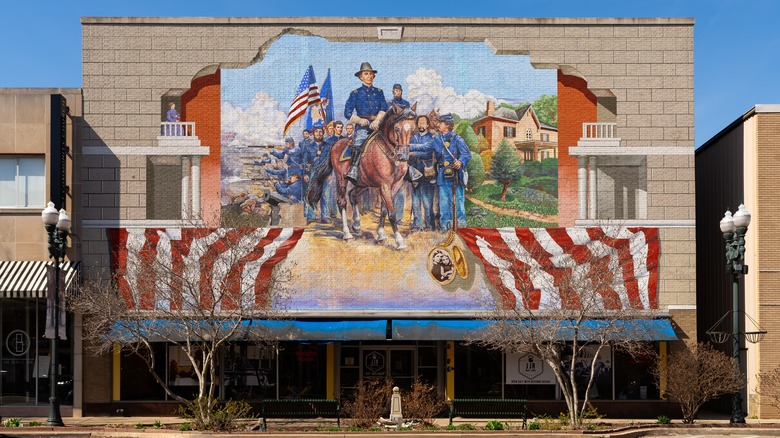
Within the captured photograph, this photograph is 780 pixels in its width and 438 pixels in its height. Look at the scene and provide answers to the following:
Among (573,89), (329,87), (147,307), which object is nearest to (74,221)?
(147,307)

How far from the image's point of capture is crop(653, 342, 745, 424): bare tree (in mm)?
25281

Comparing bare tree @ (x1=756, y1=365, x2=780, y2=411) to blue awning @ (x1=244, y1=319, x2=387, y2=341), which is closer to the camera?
bare tree @ (x1=756, y1=365, x2=780, y2=411)

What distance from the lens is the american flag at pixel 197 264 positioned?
2519cm

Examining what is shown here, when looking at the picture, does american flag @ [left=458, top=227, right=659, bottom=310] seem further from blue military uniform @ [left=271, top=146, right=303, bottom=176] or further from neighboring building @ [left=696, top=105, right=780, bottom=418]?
blue military uniform @ [left=271, top=146, right=303, bottom=176]

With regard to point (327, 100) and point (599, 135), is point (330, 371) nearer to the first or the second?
point (327, 100)

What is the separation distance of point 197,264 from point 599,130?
1354cm

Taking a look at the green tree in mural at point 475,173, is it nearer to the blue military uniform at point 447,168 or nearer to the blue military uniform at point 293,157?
the blue military uniform at point 447,168

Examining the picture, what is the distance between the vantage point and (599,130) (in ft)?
94.6

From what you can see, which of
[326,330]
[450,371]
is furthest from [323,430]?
[450,371]

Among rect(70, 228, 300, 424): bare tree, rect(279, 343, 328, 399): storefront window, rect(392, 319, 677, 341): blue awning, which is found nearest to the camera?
rect(70, 228, 300, 424): bare tree

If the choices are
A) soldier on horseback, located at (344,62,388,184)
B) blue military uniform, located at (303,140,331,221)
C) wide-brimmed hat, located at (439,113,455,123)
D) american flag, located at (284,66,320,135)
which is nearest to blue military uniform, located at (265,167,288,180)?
blue military uniform, located at (303,140,331,221)

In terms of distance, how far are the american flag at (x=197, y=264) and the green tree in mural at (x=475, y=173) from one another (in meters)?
5.72

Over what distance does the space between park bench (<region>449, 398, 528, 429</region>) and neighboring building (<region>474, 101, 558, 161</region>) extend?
26.2ft

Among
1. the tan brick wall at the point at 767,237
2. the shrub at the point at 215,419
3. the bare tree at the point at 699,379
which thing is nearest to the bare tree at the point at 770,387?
the tan brick wall at the point at 767,237
